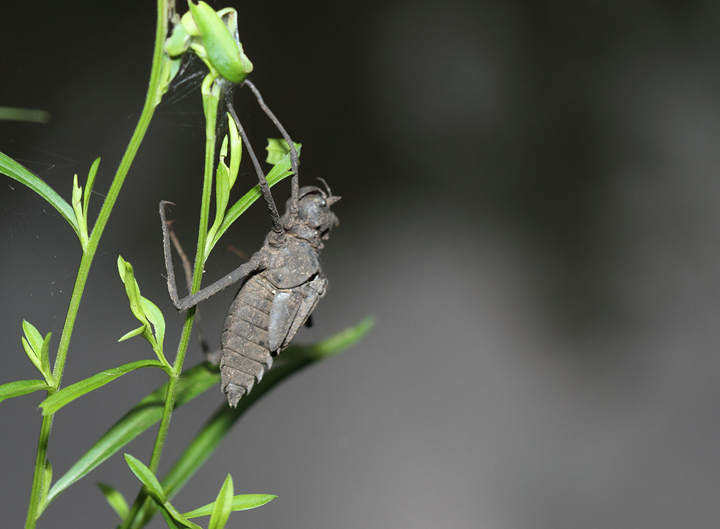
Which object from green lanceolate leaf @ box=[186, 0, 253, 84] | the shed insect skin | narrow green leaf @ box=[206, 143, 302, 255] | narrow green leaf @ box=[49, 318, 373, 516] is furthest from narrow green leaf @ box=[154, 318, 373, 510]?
green lanceolate leaf @ box=[186, 0, 253, 84]

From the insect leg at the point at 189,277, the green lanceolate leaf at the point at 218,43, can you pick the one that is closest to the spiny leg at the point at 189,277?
the insect leg at the point at 189,277

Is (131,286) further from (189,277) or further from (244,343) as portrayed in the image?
(189,277)

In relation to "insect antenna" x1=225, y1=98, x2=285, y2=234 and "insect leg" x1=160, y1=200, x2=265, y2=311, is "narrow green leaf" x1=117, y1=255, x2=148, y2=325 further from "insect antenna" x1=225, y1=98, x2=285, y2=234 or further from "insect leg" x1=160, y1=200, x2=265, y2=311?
"insect antenna" x1=225, y1=98, x2=285, y2=234

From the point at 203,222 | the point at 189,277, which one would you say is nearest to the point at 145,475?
the point at 203,222

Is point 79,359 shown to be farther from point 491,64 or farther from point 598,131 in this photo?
point 598,131

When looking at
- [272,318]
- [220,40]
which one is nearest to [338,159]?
[272,318]

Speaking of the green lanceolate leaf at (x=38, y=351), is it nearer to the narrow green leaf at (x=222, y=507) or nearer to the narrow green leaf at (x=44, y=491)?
the narrow green leaf at (x=44, y=491)
